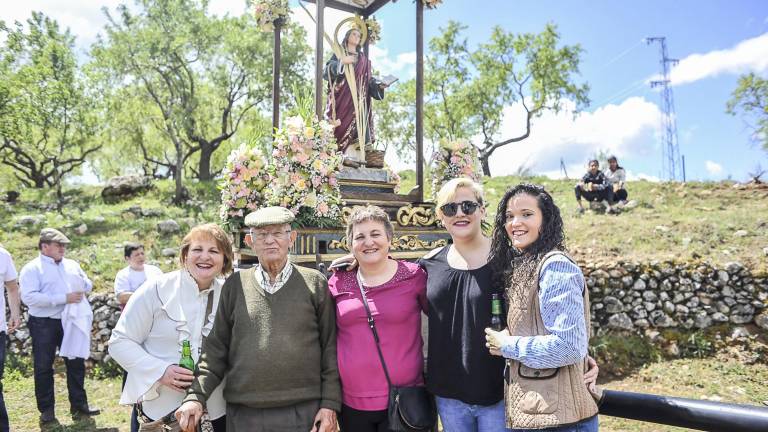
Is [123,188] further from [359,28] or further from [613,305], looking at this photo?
[613,305]

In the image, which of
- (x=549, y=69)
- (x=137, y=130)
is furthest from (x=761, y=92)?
(x=137, y=130)

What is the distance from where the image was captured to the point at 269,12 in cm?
579

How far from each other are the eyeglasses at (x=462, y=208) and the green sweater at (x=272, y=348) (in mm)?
775

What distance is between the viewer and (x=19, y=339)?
7.68 meters

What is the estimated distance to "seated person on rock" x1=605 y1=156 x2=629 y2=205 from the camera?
12.9m

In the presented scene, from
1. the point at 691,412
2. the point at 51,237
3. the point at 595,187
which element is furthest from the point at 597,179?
the point at 691,412

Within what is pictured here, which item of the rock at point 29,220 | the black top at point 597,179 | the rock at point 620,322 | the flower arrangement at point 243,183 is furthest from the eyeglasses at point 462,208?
the rock at point 29,220

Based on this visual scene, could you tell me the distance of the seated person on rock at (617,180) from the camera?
1287cm

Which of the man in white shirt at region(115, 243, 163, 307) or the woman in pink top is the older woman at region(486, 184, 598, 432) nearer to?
the woman in pink top

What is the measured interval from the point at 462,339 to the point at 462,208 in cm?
67

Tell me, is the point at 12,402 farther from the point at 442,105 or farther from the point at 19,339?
the point at 442,105

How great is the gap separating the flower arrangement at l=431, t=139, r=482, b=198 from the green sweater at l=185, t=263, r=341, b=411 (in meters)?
3.36

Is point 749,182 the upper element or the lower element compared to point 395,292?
upper

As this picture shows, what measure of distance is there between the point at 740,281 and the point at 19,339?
11.8 meters
